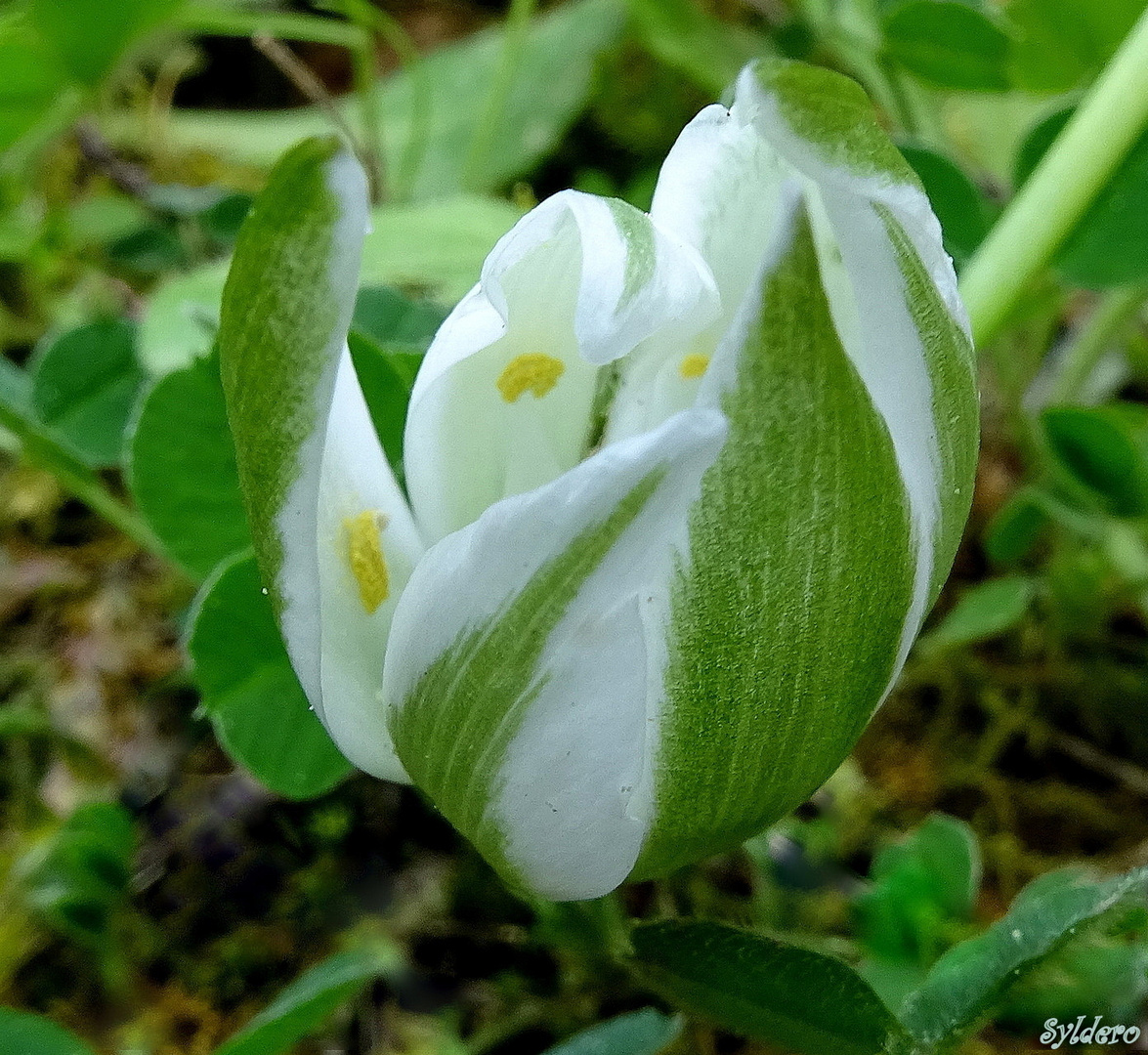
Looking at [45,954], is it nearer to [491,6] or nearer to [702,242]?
[702,242]

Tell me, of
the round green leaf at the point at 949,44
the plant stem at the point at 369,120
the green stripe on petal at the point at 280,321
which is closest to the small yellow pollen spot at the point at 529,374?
the green stripe on petal at the point at 280,321

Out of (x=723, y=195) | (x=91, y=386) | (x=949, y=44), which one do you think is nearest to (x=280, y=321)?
(x=723, y=195)

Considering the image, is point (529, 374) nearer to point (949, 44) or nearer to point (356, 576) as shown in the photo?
point (356, 576)

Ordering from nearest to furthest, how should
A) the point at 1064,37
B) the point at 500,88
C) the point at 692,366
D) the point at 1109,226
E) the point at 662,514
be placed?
1. the point at 662,514
2. the point at 692,366
3. the point at 1109,226
4. the point at 1064,37
5. the point at 500,88

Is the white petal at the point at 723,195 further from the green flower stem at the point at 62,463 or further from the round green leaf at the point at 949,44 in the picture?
the round green leaf at the point at 949,44

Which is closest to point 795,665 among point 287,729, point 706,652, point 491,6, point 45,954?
point 706,652

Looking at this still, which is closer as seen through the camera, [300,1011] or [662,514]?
[662,514]

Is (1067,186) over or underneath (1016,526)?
over
